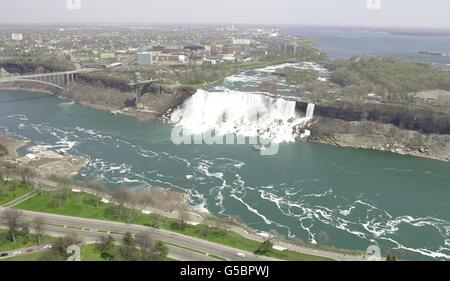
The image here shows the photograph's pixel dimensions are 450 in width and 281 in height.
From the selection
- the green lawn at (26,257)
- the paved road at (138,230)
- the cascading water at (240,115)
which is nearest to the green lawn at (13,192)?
the paved road at (138,230)

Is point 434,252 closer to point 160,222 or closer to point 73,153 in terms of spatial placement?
point 160,222

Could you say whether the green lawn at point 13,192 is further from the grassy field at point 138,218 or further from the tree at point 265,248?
the tree at point 265,248

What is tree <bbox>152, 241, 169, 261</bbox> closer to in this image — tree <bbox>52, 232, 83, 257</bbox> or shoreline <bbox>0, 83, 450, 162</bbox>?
tree <bbox>52, 232, 83, 257</bbox>

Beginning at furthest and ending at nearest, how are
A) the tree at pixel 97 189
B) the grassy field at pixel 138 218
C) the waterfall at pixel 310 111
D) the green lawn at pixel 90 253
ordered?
1. the waterfall at pixel 310 111
2. the tree at pixel 97 189
3. the grassy field at pixel 138 218
4. the green lawn at pixel 90 253

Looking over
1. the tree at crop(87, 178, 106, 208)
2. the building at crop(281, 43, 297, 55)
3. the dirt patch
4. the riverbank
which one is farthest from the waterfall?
the building at crop(281, 43, 297, 55)

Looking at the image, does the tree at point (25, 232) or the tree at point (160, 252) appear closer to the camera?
the tree at point (160, 252)

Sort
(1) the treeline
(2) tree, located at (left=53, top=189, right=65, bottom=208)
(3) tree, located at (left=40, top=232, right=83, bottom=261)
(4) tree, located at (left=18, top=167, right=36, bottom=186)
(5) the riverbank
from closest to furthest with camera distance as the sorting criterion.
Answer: (3) tree, located at (left=40, top=232, right=83, bottom=261), (2) tree, located at (left=53, top=189, right=65, bottom=208), (4) tree, located at (left=18, top=167, right=36, bottom=186), (5) the riverbank, (1) the treeline

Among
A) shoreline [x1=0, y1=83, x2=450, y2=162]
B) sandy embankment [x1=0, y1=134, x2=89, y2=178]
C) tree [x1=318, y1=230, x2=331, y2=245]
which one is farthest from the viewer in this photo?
shoreline [x1=0, y1=83, x2=450, y2=162]
